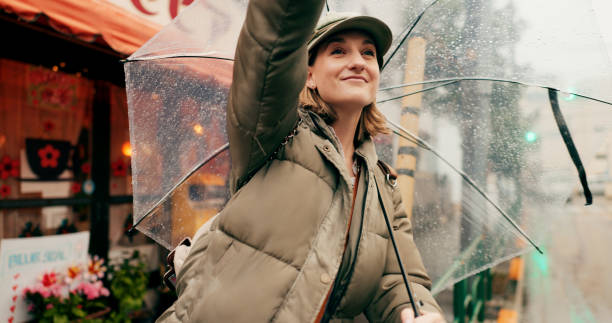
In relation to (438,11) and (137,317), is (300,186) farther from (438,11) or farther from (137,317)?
(137,317)

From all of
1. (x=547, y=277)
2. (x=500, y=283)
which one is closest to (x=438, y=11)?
(x=500, y=283)

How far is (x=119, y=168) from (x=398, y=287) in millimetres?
3968

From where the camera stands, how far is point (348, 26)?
1.50 m

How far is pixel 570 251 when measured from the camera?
17.1m

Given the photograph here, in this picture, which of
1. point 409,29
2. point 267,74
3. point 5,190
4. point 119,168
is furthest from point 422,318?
point 119,168

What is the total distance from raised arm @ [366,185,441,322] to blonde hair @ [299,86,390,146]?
350mm

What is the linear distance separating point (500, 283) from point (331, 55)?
8284mm

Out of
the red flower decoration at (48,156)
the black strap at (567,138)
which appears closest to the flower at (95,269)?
the red flower decoration at (48,156)

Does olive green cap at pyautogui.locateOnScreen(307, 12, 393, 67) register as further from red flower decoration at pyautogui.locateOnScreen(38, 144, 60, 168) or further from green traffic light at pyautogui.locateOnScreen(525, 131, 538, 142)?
red flower decoration at pyautogui.locateOnScreen(38, 144, 60, 168)

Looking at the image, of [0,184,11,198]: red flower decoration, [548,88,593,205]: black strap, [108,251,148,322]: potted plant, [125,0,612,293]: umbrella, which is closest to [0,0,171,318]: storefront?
[0,184,11,198]: red flower decoration

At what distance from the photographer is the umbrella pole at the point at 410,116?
200 cm

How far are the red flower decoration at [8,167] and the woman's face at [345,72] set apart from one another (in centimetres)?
337

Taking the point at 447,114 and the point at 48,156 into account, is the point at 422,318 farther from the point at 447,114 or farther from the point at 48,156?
the point at 48,156

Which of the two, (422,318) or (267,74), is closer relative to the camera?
(267,74)
